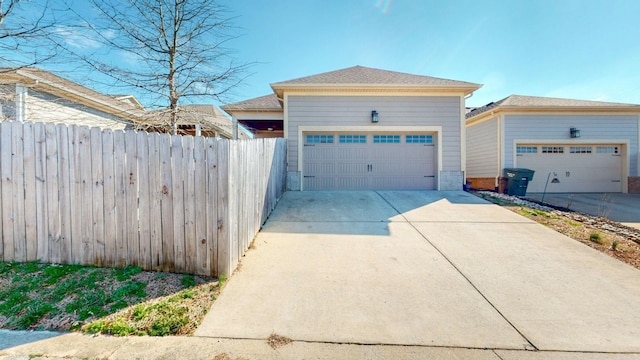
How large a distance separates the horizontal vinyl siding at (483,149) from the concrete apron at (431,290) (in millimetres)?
6849

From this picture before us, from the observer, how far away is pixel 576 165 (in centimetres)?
1052

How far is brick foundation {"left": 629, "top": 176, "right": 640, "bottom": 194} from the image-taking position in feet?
33.7

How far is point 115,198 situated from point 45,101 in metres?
5.32

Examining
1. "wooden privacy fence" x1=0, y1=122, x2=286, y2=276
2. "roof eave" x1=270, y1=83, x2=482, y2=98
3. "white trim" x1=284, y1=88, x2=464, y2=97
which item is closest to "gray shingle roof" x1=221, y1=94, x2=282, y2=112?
"roof eave" x1=270, y1=83, x2=482, y2=98

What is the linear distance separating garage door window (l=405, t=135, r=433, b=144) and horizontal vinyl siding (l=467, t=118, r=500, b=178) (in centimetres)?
379

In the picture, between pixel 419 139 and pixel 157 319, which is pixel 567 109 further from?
pixel 157 319

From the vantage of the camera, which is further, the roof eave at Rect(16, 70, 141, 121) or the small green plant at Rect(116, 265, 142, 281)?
the roof eave at Rect(16, 70, 141, 121)

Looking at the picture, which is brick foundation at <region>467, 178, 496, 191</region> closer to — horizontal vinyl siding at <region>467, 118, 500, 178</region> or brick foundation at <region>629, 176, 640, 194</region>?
horizontal vinyl siding at <region>467, 118, 500, 178</region>

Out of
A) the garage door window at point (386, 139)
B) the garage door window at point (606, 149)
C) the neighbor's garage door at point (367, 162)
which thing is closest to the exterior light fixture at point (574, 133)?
the garage door window at point (606, 149)

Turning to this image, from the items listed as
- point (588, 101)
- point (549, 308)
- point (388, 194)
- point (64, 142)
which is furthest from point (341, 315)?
point (588, 101)

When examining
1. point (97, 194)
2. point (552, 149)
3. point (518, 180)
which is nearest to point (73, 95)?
point (97, 194)

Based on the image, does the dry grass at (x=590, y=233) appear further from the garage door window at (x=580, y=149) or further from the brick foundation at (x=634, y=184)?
the brick foundation at (x=634, y=184)

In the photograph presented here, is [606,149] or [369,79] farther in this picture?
[606,149]

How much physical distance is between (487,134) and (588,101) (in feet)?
15.1
